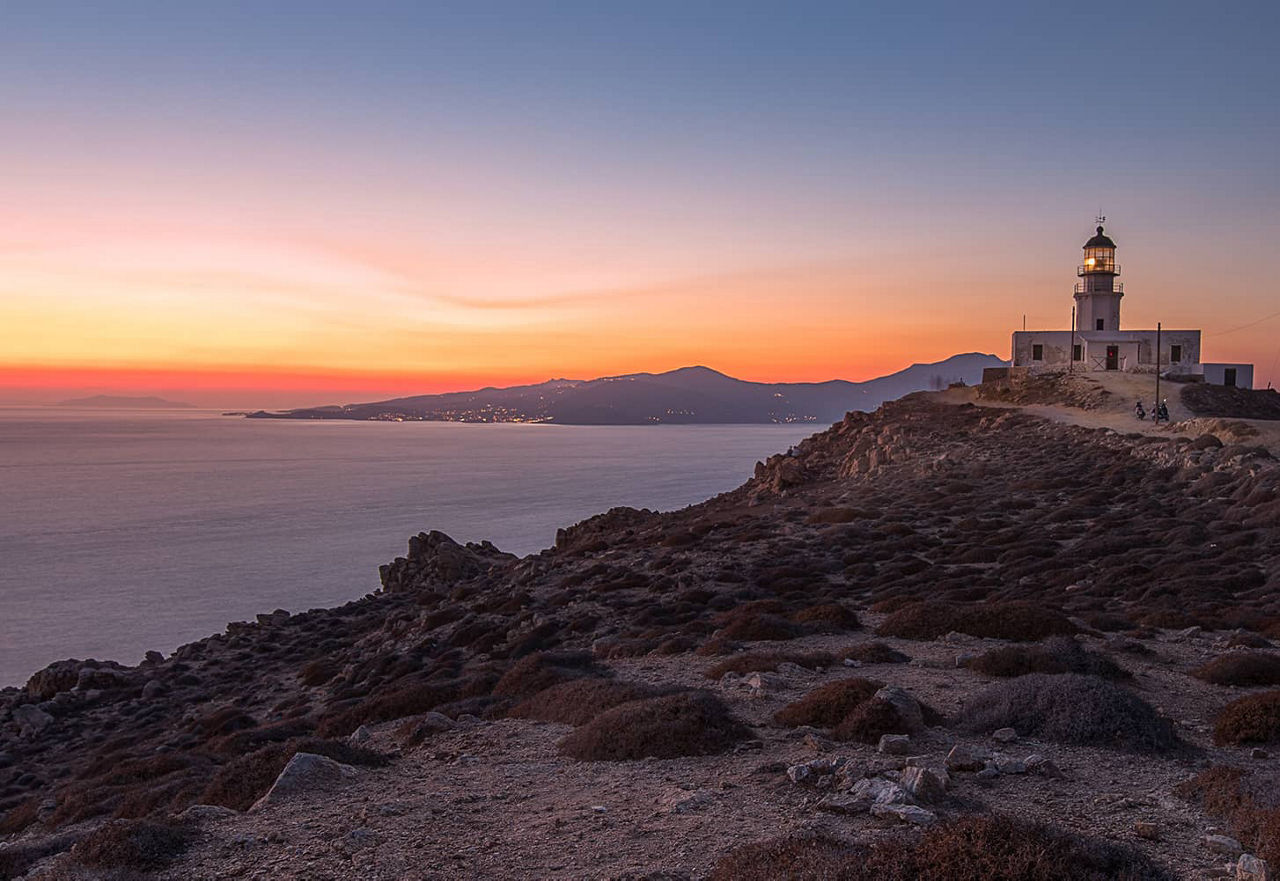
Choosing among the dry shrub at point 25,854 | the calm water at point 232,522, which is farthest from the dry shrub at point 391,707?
the calm water at point 232,522

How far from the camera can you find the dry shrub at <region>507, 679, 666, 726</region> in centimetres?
1096

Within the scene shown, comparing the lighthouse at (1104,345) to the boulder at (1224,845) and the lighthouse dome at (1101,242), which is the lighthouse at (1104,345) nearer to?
the lighthouse dome at (1101,242)

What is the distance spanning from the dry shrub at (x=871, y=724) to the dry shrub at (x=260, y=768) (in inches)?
222

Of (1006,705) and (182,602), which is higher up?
(1006,705)

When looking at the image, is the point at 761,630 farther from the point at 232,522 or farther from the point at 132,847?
the point at 232,522

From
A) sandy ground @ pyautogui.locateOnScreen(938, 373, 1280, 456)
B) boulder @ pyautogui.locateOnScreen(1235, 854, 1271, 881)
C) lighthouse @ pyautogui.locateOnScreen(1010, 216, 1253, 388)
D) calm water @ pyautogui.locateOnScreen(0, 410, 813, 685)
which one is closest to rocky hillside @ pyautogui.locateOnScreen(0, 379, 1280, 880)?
boulder @ pyautogui.locateOnScreen(1235, 854, 1271, 881)

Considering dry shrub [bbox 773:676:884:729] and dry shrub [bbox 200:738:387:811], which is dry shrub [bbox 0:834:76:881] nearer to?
dry shrub [bbox 200:738:387:811]

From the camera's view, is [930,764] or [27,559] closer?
[930,764]

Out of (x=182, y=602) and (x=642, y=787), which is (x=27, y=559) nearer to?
(x=182, y=602)

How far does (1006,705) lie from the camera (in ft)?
29.6

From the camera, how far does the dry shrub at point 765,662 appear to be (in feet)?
40.7

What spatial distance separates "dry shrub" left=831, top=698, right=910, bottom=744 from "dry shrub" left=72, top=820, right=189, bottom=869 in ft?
21.7

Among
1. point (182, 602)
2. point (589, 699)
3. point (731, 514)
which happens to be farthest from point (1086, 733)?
point (182, 602)

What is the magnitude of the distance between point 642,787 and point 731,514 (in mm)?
31704
